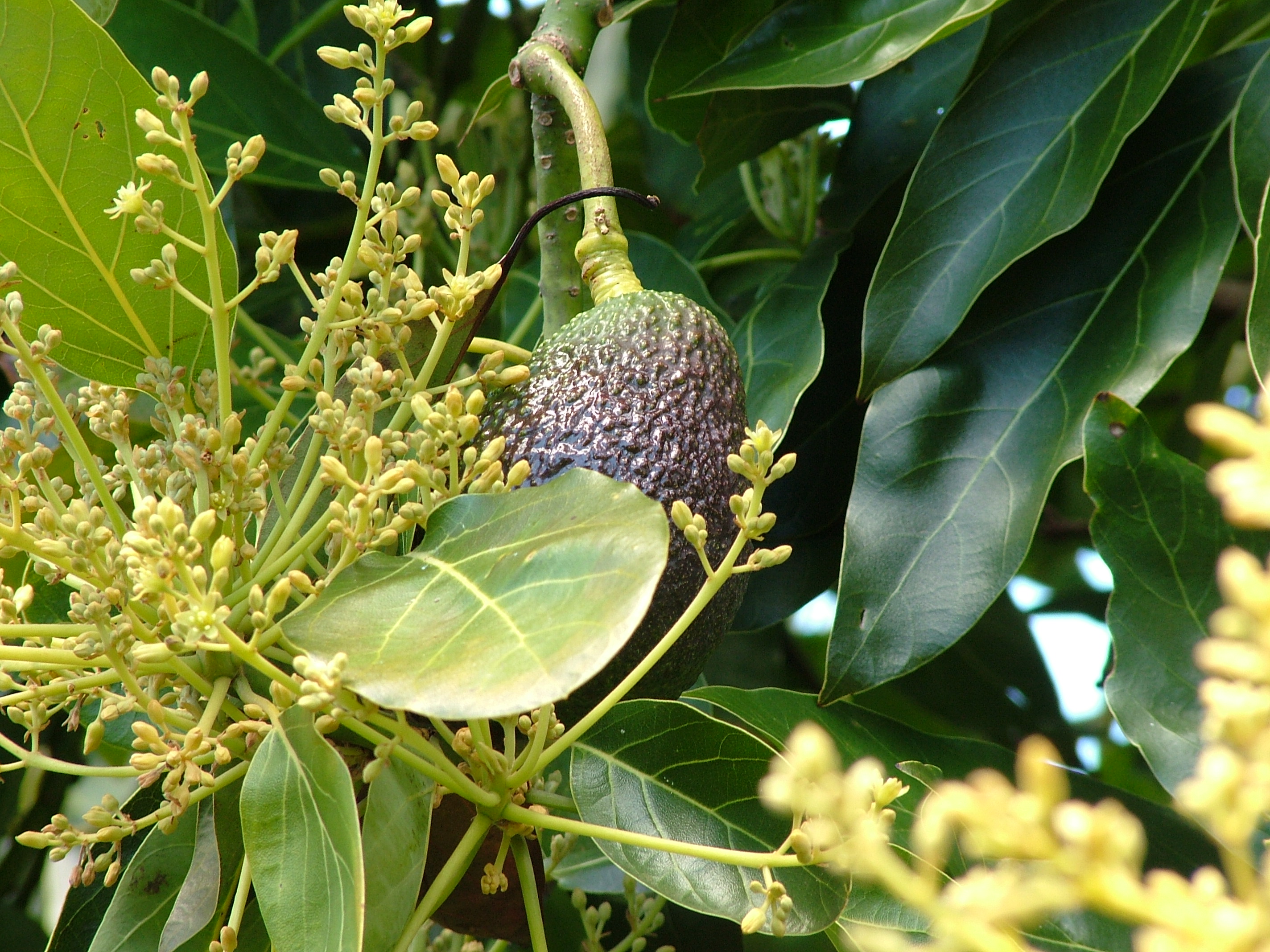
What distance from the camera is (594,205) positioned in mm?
831

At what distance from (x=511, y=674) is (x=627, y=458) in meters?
0.24

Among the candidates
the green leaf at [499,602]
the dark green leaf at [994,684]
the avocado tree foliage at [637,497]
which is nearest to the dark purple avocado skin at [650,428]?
the avocado tree foliage at [637,497]

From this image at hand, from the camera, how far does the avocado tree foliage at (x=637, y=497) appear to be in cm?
51

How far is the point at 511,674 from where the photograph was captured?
1.58 feet

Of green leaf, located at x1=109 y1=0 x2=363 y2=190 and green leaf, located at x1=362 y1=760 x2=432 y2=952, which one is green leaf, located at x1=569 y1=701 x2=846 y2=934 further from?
green leaf, located at x1=109 y1=0 x2=363 y2=190

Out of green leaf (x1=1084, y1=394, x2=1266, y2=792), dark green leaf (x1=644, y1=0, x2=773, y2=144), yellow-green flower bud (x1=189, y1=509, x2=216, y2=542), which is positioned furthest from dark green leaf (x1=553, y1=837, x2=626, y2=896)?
dark green leaf (x1=644, y1=0, x2=773, y2=144)

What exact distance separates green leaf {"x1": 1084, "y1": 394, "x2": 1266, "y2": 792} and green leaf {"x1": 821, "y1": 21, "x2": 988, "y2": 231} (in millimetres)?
401

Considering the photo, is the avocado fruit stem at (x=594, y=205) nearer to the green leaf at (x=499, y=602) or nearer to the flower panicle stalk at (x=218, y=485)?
the flower panicle stalk at (x=218, y=485)

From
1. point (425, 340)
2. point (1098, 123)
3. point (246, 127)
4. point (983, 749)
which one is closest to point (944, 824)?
point (425, 340)

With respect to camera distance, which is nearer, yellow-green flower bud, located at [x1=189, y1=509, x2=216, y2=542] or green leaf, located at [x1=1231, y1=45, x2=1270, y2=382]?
yellow-green flower bud, located at [x1=189, y1=509, x2=216, y2=542]

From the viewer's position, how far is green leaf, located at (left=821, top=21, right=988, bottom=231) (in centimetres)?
113

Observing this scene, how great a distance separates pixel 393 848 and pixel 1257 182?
0.81 meters

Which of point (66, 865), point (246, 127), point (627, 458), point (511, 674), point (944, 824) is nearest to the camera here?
point (944, 824)

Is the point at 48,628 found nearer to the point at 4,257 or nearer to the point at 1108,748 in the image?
the point at 4,257
